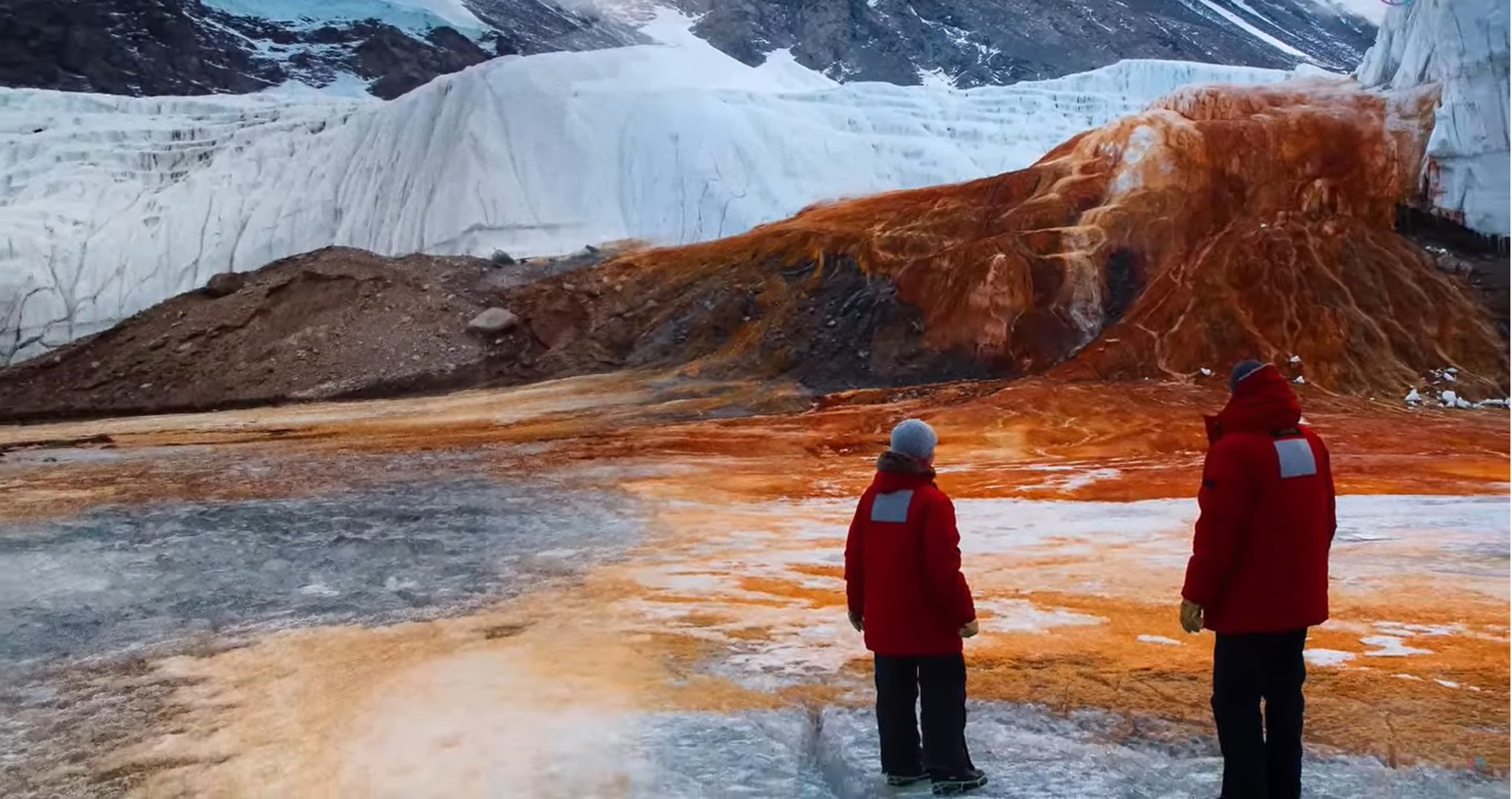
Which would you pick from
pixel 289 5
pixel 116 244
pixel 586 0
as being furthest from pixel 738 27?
pixel 116 244

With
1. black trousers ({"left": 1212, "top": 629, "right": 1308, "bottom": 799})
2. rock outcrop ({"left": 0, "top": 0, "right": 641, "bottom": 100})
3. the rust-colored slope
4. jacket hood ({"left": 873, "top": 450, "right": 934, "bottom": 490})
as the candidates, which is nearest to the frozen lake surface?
black trousers ({"left": 1212, "top": 629, "right": 1308, "bottom": 799})

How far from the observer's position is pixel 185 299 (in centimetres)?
2808

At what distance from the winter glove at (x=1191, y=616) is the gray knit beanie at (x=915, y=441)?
89cm

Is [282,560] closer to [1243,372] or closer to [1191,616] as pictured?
[1191,616]

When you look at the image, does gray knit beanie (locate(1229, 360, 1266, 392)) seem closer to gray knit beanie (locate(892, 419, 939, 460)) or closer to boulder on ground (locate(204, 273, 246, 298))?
gray knit beanie (locate(892, 419, 939, 460))

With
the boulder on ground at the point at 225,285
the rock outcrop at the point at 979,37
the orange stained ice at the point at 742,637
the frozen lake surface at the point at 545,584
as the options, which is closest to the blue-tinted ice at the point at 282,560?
the frozen lake surface at the point at 545,584

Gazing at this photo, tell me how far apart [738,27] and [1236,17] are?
4105 centimetres

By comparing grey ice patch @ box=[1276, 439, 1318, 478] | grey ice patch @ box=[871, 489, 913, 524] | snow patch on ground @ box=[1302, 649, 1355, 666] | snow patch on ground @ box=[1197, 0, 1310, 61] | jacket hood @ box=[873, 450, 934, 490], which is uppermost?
snow patch on ground @ box=[1197, 0, 1310, 61]

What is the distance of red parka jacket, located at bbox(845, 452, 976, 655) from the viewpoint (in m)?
3.72

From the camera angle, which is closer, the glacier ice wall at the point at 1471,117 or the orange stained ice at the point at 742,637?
the orange stained ice at the point at 742,637

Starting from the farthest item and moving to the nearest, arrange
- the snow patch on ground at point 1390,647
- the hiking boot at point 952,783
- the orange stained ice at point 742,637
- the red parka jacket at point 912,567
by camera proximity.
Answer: the snow patch on ground at point 1390,647
the orange stained ice at point 742,637
the hiking boot at point 952,783
the red parka jacket at point 912,567

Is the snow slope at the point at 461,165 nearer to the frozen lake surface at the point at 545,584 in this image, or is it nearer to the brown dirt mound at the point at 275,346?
the brown dirt mound at the point at 275,346

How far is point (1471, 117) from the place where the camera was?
20.1 meters

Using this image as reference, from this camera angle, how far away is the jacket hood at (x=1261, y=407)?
3.40 meters
